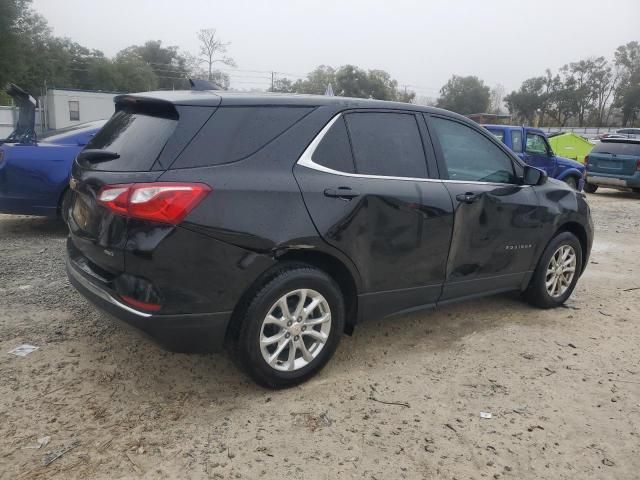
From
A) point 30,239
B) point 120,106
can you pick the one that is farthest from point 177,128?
point 30,239

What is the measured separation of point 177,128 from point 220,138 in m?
0.23

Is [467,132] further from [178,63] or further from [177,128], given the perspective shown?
[178,63]

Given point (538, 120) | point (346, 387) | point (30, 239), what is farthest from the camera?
point (538, 120)

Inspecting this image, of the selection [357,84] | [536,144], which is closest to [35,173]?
[536,144]

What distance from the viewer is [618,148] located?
14430 mm

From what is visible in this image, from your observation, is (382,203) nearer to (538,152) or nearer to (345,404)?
(345,404)

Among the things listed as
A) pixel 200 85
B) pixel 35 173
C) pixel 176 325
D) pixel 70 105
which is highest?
pixel 200 85

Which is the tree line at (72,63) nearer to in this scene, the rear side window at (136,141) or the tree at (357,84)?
the tree at (357,84)

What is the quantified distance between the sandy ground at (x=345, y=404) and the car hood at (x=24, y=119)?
2.64 metres

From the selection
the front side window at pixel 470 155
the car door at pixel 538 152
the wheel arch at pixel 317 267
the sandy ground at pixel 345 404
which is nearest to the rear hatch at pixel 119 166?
the sandy ground at pixel 345 404

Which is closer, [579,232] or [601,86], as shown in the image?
[579,232]

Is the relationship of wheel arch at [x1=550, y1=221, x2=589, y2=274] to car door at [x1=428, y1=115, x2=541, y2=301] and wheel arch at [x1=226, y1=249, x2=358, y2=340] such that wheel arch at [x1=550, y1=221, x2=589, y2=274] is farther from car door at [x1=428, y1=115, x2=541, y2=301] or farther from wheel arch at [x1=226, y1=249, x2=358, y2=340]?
wheel arch at [x1=226, y1=249, x2=358, y2=340]

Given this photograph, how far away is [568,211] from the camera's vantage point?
4.75 m

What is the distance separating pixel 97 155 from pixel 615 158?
14362 mm
